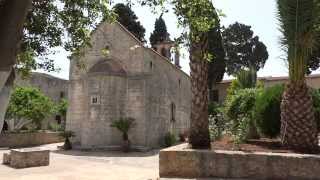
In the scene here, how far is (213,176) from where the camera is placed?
33.3ft

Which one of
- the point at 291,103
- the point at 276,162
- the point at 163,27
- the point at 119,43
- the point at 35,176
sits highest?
the point at 163,27

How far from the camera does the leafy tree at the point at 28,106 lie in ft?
96.0

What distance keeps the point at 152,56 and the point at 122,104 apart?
13.2 feet

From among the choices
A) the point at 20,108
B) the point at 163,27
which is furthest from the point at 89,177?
the point at 163,27

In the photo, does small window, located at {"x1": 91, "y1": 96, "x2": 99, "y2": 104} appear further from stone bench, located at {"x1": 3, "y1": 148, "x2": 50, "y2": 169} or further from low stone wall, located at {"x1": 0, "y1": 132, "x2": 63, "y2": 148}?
stone bench, located at {"x1": 3, "y1": 148, "x2": 50, "y2": 169}

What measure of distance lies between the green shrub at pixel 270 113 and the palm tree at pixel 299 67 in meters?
1.69

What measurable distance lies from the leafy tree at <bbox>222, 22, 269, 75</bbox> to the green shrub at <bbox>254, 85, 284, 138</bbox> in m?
45.8

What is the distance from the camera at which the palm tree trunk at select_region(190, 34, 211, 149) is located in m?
11.4

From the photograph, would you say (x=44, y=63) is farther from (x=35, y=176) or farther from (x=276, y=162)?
(x=276, y=162)

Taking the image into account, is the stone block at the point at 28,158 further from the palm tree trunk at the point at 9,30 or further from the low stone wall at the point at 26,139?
the low stone wall at the point at 26,139

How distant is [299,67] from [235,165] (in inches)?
141

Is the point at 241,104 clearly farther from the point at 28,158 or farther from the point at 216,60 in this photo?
the point at 216,60

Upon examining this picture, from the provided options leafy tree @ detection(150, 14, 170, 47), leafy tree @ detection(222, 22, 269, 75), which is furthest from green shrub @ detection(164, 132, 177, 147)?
leafy tree @ detection(222, 22, 269, 75)

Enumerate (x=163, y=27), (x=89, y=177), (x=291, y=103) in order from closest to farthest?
(x=291, y=103) → (x=89, y=177) → (x=163, y=27)
